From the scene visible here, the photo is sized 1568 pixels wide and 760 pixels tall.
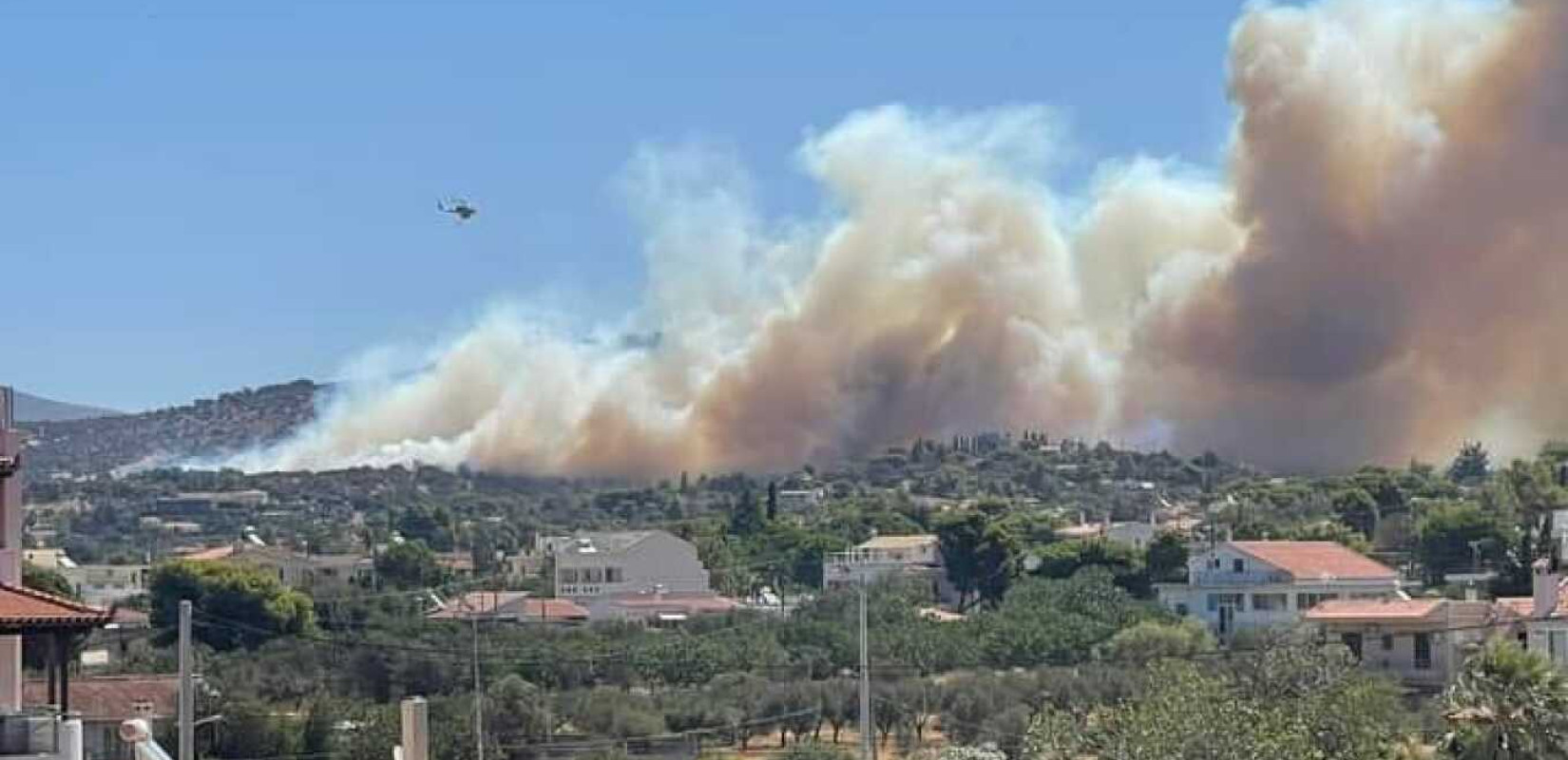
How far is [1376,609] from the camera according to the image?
80.9m

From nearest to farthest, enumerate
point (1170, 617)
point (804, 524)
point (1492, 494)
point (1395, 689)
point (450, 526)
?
point (1395, 689), point (1170, 617), point (1492, 494), point (804, 524), point (450, 526)

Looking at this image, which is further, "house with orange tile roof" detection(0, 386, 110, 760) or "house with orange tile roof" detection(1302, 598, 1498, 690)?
"house with orange tile roof" detection(1302, 598, 1498, 690)

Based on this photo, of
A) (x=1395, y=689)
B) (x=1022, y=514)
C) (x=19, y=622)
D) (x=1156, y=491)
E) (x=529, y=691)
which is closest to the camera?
(x=19, y=622)

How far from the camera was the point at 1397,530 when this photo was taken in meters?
117

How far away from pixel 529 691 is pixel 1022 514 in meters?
64.0


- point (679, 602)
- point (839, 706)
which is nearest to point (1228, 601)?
point (679, 602)

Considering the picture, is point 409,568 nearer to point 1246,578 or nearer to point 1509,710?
point 1246,578

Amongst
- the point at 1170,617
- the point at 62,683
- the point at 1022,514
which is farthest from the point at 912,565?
the point at 62,683

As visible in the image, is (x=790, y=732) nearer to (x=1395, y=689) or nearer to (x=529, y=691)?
(x=529, y=691)

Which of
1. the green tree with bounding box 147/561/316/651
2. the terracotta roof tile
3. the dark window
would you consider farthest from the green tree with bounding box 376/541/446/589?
the dark window

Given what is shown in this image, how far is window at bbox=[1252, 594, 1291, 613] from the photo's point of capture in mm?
93125

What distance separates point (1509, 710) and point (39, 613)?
1921cm

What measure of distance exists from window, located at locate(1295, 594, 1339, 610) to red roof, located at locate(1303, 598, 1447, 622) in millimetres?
4334

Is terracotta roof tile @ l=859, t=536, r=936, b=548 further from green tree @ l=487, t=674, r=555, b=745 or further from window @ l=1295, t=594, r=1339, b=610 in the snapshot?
green tree @ l=487, t=674, r=555, b=745
